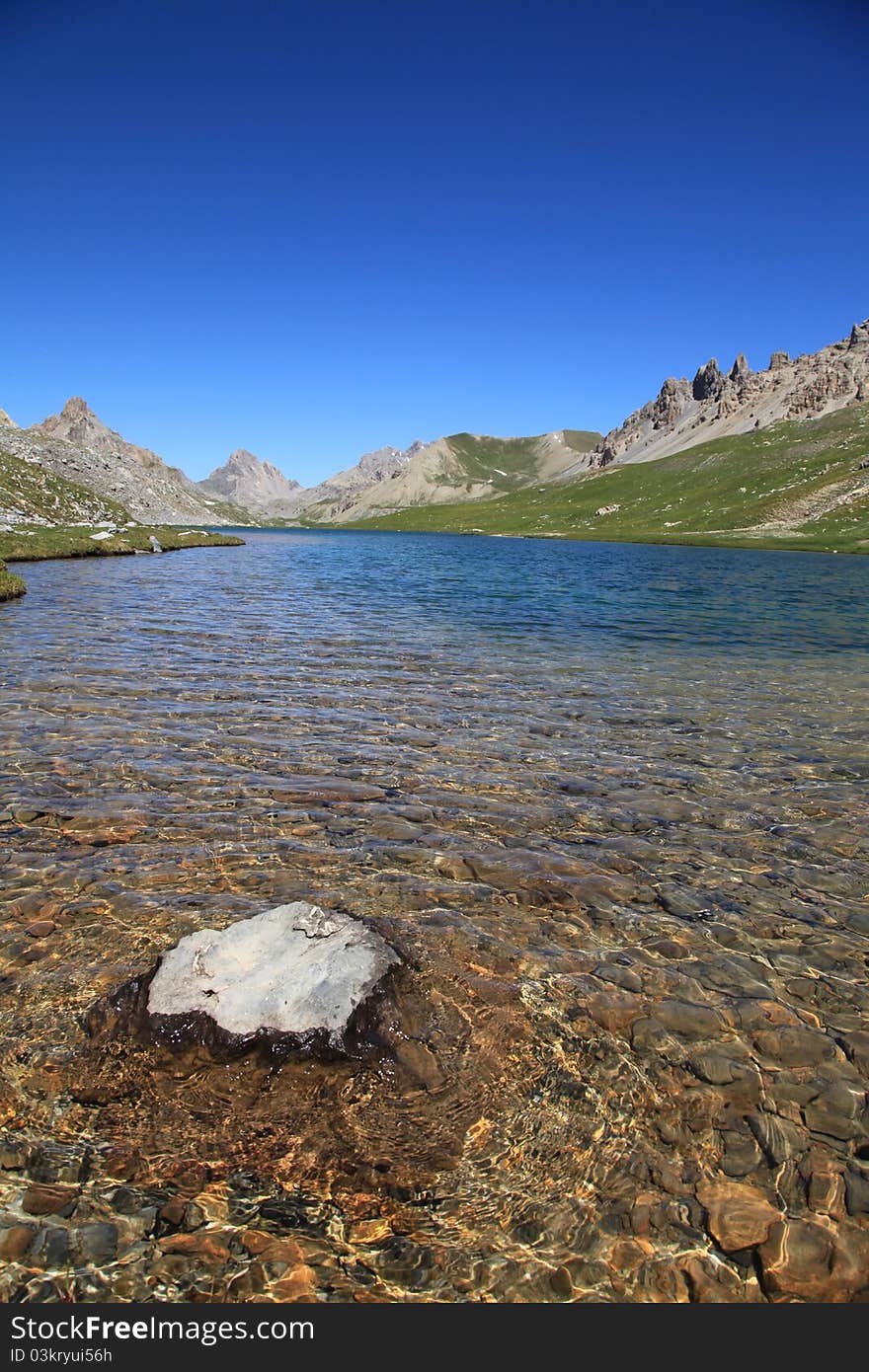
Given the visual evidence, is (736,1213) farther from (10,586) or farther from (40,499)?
(40,499)

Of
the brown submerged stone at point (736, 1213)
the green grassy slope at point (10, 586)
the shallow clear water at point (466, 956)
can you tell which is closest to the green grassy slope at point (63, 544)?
the green grassy slope at point (10, 586)

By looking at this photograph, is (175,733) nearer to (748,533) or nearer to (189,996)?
(189,996)

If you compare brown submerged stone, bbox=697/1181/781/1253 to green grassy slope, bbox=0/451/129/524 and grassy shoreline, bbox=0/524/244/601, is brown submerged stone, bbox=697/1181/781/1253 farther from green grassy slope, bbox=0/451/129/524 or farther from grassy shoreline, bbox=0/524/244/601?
green grassy slope, bbox=0/451/129/524

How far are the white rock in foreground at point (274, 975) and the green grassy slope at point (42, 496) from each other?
308 ft

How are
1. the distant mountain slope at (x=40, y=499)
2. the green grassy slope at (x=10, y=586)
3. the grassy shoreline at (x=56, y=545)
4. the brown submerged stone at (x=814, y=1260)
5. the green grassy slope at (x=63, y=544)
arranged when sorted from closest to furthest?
the brown submerged stone at (x=814, y=1260)
the green grassy slope at (x=10, y=586)
the grassy shoreline at (x=56, y=545)
the green grassy slope at (x=63, y=544)
the distant mountain slope at (x=40, y=499)

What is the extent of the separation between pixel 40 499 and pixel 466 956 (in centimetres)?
11145

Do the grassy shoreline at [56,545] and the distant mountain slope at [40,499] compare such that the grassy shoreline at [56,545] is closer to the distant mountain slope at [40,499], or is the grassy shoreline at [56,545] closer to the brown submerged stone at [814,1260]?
the distant mountain slope at [40,499]

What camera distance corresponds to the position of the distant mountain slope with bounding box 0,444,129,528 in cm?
8794

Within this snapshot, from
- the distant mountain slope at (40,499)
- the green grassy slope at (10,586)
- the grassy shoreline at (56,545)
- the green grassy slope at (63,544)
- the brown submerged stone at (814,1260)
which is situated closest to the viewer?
the brown submerged stone at (814,1260)

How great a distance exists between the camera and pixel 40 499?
98.1 metres

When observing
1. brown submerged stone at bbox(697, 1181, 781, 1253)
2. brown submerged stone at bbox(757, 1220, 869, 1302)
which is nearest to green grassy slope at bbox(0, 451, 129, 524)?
brown submerged stone at bbox(697, 1181, 781, 1253)

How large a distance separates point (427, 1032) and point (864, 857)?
8130mm

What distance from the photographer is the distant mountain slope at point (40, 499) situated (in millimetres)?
87938

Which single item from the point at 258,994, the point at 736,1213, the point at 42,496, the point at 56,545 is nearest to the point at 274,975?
the point at 258,994
